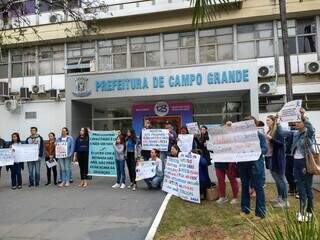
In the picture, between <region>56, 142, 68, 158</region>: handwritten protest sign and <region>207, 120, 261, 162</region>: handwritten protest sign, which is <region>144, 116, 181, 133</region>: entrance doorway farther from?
<region>207, 120, 261, 162</region>: handwritten protest sign

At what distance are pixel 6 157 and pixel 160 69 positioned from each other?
10955 millimetres

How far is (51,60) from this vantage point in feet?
90.4

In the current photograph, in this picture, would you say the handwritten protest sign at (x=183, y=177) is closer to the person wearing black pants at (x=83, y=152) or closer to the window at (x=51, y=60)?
the person wearing black pants at (x=83, y=152)

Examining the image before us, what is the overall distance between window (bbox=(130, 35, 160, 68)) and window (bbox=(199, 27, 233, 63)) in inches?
97.0

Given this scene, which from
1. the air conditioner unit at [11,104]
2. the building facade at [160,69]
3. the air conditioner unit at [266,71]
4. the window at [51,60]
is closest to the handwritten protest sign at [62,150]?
the building facade at [160,69]

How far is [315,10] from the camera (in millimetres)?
22938

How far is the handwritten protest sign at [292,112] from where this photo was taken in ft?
26.6

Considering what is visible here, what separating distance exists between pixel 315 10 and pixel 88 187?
15.3m

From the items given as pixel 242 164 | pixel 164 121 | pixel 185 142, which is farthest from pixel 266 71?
pixel 242 164

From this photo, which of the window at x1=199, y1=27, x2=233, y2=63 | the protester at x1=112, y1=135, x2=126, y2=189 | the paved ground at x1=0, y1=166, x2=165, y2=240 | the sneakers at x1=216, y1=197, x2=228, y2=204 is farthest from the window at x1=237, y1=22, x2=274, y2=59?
the sneakers at x1=216, y1=197, x2=228, y2=204

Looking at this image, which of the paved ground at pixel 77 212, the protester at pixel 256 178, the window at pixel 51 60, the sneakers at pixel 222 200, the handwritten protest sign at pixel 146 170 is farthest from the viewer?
the window at pixel 51 60

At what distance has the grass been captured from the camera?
759 cm

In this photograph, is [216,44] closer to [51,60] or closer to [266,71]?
[266,71]

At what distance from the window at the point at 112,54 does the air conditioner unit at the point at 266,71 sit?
7.52m
